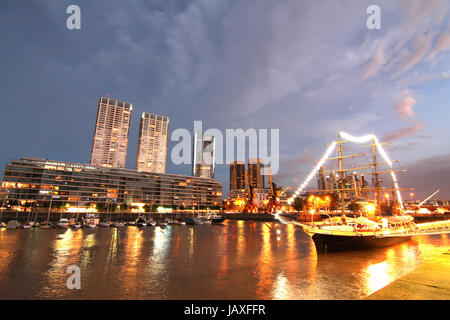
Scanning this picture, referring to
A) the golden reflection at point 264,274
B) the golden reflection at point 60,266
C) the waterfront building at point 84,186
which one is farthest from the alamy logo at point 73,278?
the waterfront building at point 84,186

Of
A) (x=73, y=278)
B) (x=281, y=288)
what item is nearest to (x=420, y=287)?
(x=281, y=288)

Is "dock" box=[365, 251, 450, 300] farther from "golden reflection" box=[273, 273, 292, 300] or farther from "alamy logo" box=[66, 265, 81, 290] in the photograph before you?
"alamy logo" box=[66, 265, 81, 290]

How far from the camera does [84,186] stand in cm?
14600

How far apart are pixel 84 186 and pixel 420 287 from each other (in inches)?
6613

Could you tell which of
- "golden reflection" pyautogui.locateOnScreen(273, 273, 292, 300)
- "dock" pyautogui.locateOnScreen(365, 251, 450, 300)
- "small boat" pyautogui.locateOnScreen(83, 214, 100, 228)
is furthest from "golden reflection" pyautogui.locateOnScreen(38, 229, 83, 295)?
"small boat" pyautogui.locateOnScreen(83, 214, 100, 228)

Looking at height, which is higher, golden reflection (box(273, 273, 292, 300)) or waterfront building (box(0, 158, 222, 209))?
waterfront building (box(0, 158, 222, 209))

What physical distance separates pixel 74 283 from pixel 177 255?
13.6 m

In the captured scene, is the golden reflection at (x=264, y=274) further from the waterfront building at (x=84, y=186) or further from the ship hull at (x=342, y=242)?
the waterfront building at (x=84, y=186)

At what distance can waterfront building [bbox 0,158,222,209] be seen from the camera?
12664 centimetres

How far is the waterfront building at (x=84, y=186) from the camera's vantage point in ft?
415

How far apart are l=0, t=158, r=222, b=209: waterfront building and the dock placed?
5848 inches

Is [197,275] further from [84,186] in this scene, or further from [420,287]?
[84,186]

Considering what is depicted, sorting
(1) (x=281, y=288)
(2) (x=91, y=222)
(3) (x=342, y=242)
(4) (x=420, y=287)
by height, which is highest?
(4) (x=420, y=287)

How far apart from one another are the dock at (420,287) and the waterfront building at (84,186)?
487 ft
